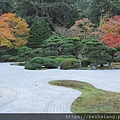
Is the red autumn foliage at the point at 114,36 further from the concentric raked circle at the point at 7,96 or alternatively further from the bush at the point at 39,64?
the concentric raked circle at the point at 7,96

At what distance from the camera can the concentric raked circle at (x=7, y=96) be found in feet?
17.0

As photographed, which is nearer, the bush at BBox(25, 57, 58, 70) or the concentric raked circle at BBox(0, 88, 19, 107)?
the concentric raked circle at BBox(0, 88, 19, 107)

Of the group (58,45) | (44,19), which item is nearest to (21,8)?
(44,19)

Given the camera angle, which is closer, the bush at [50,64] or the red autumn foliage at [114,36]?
the bush at [50,64]

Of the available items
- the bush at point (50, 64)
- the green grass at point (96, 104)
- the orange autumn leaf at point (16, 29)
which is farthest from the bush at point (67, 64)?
the orange autumn leaf at point (16, 29)

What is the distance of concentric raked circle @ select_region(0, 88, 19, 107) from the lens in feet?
17.0

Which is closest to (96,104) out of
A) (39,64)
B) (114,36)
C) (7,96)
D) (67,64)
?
(7,96)

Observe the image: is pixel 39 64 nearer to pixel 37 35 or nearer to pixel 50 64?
pixel 50 64

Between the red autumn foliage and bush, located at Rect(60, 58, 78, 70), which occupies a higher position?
the red autumn foliage

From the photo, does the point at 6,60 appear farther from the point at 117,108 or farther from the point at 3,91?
the point at 117,108

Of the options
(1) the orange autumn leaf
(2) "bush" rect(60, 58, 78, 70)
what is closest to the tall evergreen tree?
(1) the orange autumn leaf

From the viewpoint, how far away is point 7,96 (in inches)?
226

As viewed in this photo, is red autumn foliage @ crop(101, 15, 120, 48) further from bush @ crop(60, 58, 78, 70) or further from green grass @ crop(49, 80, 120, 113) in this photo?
green grass @ crop(49, 80, 120, 113)

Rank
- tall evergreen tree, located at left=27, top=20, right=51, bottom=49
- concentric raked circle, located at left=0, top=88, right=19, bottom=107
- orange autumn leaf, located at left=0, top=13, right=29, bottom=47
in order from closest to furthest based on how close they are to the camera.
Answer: concentric raked circle, located at left=0, top=88, right=19, bottom=107 → orange autumn leaf, located at left=0, top=13, right=29, bottom=47 → tall evergreen tree, located at left=27, top=20, right=51, bottom=49
